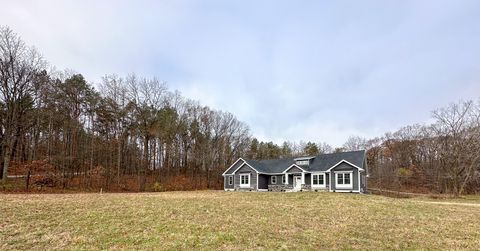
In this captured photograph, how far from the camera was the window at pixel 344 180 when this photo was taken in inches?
1169

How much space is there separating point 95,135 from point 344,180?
2994 cm

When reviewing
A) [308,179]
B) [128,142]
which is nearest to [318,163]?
[308,179]

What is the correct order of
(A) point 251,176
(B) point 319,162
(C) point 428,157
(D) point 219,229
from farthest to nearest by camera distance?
(C) point 428,157
(A) point 251,176
(B) point 319,162
(D) point 219,229

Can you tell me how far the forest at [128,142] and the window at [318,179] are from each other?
14.9m

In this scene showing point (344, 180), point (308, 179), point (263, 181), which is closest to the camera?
point (344, 180)

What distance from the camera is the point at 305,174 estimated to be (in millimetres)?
33031

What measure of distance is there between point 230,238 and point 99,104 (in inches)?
1333

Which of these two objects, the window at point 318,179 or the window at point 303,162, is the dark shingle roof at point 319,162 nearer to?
the window at point 303,162

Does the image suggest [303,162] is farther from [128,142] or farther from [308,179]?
[128,142]

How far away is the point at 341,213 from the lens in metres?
13.8

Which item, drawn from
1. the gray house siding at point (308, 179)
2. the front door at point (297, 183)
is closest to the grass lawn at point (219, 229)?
the gray house siding at point (308, 179)

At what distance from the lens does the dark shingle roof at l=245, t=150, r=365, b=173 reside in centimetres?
3079

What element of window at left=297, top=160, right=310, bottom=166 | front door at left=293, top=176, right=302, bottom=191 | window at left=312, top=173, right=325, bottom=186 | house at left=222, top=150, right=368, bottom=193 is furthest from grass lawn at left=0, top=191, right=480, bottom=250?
window at left=297, top=160, right=310, bottom=166

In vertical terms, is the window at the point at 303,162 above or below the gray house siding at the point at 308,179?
above
